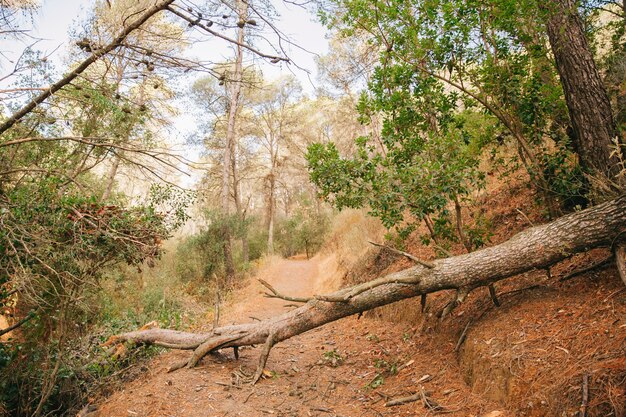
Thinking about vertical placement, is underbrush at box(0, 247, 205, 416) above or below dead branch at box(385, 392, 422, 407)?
above

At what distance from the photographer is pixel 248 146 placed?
22828 millimetres

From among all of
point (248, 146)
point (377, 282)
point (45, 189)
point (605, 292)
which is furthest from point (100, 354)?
point (248, 146)

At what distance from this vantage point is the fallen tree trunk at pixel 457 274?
3725 millimetres

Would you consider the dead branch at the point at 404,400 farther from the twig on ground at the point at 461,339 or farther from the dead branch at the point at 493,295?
the dead branch at the point at 493,295

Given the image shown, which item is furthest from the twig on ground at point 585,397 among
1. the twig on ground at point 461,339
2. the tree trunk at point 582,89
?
the tree trunk at point 582,89

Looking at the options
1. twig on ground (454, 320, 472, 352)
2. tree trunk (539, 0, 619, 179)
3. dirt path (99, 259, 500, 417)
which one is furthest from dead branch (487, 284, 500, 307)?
tree trunk (539, 0, 619, 179)

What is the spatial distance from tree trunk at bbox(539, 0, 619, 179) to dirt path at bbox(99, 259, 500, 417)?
2.97m

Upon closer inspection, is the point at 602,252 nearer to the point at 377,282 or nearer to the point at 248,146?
the point at 377,282

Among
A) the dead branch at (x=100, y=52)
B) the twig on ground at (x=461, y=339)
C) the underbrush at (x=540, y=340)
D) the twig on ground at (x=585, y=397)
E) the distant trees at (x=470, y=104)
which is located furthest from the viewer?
the distant trees at (x=470, y=104)

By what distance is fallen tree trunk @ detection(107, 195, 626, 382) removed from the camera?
3.72 metres

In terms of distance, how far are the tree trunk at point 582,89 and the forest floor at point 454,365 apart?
1.13 meters

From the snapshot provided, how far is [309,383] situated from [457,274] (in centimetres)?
248

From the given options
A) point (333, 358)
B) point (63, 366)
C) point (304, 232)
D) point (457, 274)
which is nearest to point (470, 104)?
point (457, 274)

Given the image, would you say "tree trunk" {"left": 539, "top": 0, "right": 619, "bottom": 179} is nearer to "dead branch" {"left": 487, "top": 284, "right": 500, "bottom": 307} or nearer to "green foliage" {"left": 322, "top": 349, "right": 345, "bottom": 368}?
"dead branch" {"left": 487, "top": 284, "right": 500, "bottom": 307}
